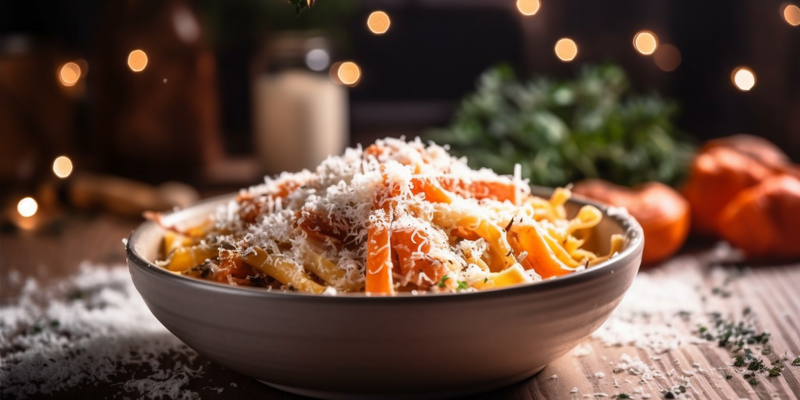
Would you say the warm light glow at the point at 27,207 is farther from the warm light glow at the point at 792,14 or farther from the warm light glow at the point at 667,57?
the warm light glow at the point at 792,14

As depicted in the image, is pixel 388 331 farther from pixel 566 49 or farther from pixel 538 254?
pixel 566 49

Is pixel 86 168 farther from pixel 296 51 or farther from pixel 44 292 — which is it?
pixel 44 292

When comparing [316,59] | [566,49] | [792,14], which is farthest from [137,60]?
[792,14]

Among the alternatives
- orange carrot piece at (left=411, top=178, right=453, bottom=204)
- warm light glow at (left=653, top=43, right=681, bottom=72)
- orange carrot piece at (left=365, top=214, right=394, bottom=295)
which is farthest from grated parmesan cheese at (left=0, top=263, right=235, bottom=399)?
warm light glow at (left=653, top=43, right=681, bottom=72)

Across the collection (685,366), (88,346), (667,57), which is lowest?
(88,346)

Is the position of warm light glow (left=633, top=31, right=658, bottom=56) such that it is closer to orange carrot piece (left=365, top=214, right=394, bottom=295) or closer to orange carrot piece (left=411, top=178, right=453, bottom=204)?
orange carrot piece (left=411, top=178, right=453, bottom=204)

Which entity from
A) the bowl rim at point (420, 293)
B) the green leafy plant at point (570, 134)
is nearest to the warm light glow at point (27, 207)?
the green leafy plant at point (570, 134)

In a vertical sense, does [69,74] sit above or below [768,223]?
above
